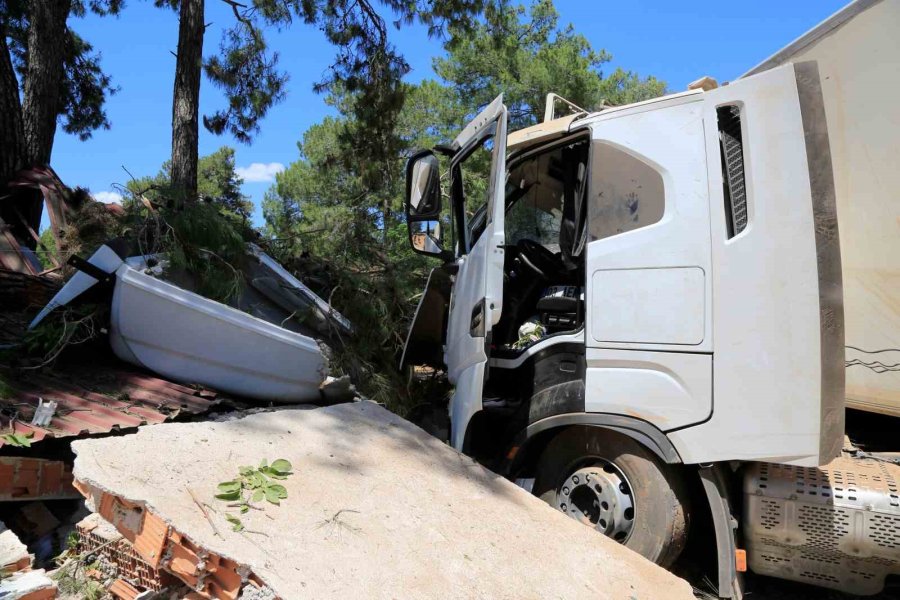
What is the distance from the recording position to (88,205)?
16.2ft

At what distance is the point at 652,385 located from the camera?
120 inches

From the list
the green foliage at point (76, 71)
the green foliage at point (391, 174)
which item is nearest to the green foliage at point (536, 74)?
the green foliage at point (391, 174)

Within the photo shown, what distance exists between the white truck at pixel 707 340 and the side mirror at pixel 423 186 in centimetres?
39

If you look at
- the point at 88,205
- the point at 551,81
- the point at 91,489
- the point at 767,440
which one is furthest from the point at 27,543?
the point at 551,81

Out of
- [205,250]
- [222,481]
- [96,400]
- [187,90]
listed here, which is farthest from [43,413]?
[187,90]

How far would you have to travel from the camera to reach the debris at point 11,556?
271 centimetres

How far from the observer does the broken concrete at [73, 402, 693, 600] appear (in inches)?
97.5

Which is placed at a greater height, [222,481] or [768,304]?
[768,304]

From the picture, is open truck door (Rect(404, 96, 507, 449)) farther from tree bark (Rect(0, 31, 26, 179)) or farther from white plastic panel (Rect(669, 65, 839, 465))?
tree bark (Rect(0, 31, 26, 179))

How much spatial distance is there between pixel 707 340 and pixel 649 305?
0.98ft

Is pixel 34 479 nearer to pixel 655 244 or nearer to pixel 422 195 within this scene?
pixel 422 195

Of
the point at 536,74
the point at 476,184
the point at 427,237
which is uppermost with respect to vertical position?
the point at 536,74

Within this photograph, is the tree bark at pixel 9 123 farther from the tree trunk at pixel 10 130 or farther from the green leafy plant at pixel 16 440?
the green leafy plant at pixel 16 440

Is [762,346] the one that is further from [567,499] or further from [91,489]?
[91,489]
